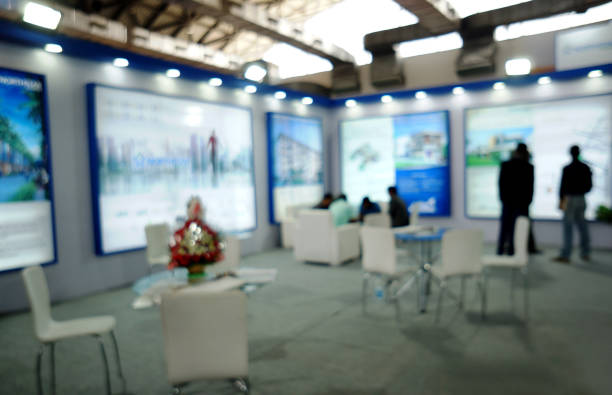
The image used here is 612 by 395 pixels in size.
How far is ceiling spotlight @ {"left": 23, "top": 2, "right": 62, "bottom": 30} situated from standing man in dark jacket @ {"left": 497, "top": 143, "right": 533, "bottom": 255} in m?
6.34

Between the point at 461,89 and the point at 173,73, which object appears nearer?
the point at 173,73

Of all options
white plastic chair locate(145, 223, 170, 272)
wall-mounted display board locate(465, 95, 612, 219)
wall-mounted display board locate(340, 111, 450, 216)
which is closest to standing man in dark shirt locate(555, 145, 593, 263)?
wall-mounted display board locate(465, 95, 612, 219)

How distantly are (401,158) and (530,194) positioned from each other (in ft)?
12.0

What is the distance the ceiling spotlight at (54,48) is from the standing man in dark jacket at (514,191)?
6.44 m

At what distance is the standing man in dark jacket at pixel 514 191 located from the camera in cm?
628

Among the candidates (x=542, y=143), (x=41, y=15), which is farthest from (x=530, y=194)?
(x=41, y=15)

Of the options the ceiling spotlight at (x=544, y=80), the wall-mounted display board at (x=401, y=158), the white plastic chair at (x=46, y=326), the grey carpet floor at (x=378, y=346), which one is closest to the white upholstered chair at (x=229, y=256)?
the grey carpet floor at (x=378, y=346)

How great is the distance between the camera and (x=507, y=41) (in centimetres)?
834

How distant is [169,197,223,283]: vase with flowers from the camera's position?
10.4 ft

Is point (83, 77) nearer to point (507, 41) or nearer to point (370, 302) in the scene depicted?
point (370, 302)

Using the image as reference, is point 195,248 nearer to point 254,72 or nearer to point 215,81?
point 215,81

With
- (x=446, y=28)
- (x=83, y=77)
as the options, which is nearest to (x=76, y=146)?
(x=83, y=77)

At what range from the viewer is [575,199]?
6438 mm

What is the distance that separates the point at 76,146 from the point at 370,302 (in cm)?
433
